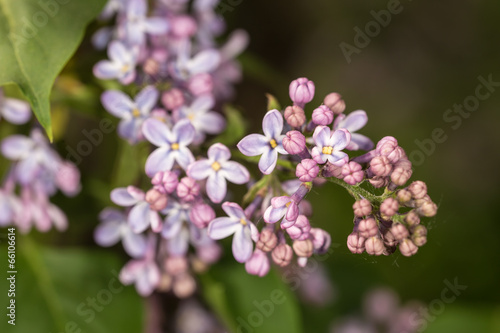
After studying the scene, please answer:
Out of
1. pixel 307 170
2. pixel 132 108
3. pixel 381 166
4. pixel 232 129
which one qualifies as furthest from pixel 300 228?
pixel 132 108

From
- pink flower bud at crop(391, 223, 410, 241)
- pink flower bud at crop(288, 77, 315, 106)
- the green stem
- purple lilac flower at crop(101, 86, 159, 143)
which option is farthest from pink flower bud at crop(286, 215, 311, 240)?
the green stem

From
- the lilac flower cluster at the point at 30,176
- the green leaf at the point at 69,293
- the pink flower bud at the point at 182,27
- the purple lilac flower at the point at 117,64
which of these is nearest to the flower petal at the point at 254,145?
the purple lilac flower at the point at 117,64

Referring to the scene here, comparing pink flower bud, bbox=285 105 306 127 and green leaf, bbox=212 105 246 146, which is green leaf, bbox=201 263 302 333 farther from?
pink flower bud, bbox=285 105 306 127

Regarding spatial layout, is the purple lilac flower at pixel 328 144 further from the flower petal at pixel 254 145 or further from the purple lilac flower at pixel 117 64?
the purple lilac flower at pixel 117 64

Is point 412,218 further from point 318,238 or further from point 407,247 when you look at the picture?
point 318,238

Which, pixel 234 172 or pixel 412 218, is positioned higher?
pixel 412 218
